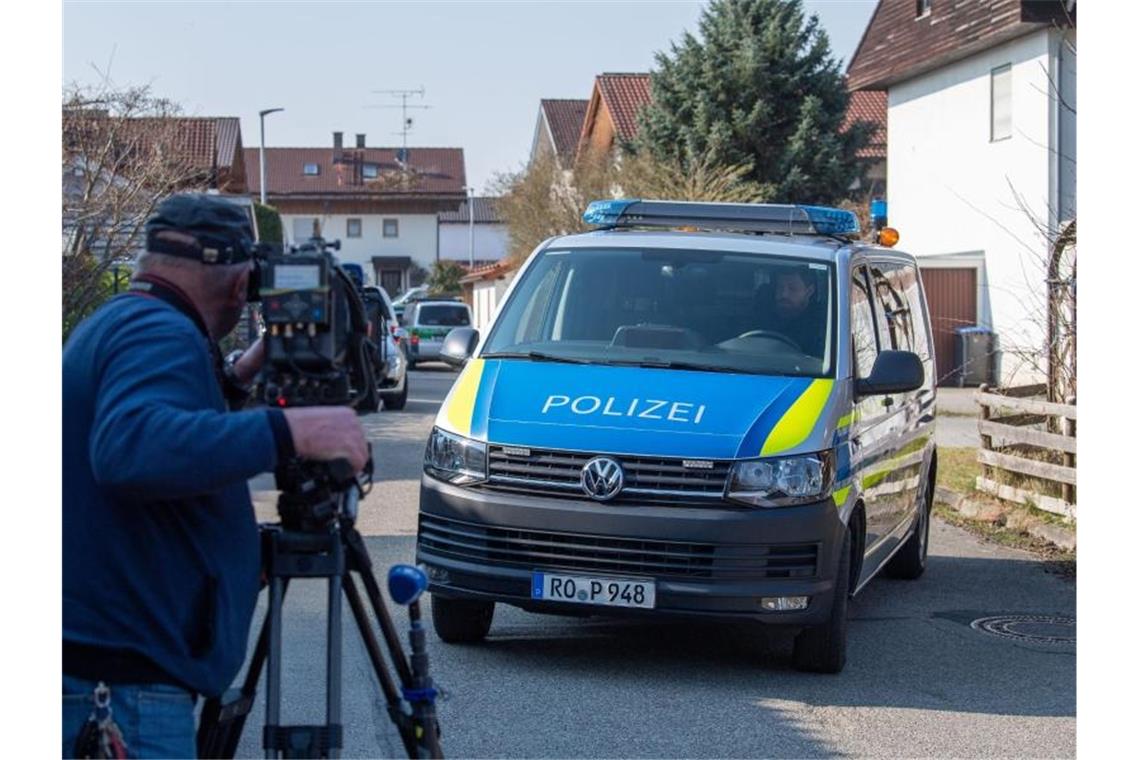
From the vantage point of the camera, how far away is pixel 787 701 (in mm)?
7410

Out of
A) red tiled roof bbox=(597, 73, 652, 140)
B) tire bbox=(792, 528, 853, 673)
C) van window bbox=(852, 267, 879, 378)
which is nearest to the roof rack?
van window bbox=(852, 267, 879, 378)

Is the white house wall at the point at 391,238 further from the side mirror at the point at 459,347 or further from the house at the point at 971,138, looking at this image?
the side mirror at the point at 459,347

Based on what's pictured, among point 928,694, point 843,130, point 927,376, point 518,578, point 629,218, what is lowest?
point 928,694

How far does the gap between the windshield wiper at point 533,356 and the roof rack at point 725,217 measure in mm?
1531

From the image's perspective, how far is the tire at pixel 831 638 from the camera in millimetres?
7750

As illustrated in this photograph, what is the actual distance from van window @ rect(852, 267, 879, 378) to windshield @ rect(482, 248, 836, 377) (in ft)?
0.65

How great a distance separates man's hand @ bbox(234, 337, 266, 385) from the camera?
152 inches

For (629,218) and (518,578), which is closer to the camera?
(518,578)

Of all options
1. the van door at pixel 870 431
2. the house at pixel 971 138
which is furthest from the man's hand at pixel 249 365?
the house at pixel 971 138

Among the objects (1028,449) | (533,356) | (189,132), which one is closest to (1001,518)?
(1028,449)
